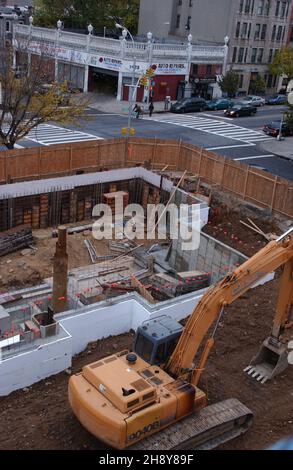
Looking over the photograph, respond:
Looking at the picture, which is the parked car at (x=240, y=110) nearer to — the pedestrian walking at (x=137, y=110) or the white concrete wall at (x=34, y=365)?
the pedestrian walking at (x=137, y=110)

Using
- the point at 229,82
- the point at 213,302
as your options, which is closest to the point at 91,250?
the point at 213,302

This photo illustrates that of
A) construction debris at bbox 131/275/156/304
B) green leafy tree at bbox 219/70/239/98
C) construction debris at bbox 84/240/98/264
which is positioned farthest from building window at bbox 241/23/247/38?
construction debris at bbox 131/275/156/304

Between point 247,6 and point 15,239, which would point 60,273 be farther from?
point 247,6

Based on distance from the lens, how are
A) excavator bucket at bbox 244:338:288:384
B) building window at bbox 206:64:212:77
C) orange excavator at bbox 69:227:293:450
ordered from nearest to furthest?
orange excavator at bbox 69:227:293:450 < excavator bucket at bbox 244:338:288:384 < building window at bbox 206:64:212:77

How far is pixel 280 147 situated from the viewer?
1699 inches

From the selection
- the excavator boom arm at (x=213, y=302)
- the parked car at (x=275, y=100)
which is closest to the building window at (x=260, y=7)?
the parked car at (x=275, y=100)

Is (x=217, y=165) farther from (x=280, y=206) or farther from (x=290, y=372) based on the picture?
(x=290, y=372)

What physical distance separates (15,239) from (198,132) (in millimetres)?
24799

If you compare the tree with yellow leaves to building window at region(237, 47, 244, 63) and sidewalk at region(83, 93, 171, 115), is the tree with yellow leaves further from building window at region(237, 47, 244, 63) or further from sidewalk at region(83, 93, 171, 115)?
building window at region(237, 47, 244, 63)

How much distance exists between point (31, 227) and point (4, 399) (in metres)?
13.0

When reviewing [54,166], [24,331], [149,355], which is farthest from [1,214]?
[149,355]

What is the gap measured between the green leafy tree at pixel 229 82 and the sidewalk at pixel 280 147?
16.3m

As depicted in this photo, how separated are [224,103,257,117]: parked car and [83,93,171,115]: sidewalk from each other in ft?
21.0

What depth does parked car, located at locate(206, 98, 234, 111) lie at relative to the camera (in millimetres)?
56534
